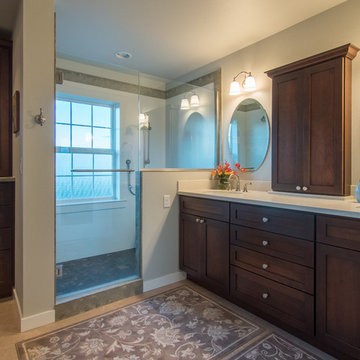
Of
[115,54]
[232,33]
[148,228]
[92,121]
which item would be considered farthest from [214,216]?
[115,54]

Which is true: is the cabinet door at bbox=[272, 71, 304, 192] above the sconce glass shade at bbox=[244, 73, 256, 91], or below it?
below

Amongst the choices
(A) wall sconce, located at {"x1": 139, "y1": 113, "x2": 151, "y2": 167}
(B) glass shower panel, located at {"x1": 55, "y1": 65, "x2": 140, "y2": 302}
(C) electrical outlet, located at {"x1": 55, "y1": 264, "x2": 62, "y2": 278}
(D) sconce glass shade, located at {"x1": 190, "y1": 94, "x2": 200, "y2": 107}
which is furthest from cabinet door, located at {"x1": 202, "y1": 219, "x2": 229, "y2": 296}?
(D) sconce glass shade, located at {"x1": 190, "y1": 94, "x2": 200, "y2": 107}

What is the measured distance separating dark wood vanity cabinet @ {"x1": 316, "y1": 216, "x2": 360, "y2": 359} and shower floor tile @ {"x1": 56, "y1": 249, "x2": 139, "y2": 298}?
1.63 meters

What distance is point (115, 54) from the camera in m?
3.15

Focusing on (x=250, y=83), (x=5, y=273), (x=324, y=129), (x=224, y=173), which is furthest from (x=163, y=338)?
(x=250, y=83)

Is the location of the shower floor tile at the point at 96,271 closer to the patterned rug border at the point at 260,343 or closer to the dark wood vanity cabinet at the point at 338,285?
the patterned rug border at the point at 260,343

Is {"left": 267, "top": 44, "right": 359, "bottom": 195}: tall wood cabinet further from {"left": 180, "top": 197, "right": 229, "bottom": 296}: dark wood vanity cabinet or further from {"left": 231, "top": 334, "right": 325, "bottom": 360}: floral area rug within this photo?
{"left": 231, "top": 334, "right": 325, "bottom": 360}: floral area rug

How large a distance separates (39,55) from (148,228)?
1.70 meters

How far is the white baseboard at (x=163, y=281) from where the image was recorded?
8.52 ft

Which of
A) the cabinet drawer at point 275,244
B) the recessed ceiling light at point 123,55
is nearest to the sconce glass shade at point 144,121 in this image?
the recessed ceiling light at point 123,55

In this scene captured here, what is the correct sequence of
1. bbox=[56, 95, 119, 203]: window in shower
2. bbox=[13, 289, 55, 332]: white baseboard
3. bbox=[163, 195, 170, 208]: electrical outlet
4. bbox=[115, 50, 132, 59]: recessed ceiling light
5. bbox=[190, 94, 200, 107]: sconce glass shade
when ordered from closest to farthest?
bbox=[13, 289, 55, 332]: white baseboard, bbox=[56, 95, 119, 203]: window in shower, bbox=[163, 195, 170, 208]: electrical outlet, bbox=[115, 50, 132, 59]: recessed ceiling light, bbox=[190, 94, 200, 107]: sconce glass shade

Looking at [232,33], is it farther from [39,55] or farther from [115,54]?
[39,55]

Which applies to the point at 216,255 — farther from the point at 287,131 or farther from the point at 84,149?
the point at 84,149

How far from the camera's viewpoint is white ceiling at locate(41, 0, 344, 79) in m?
2.18
